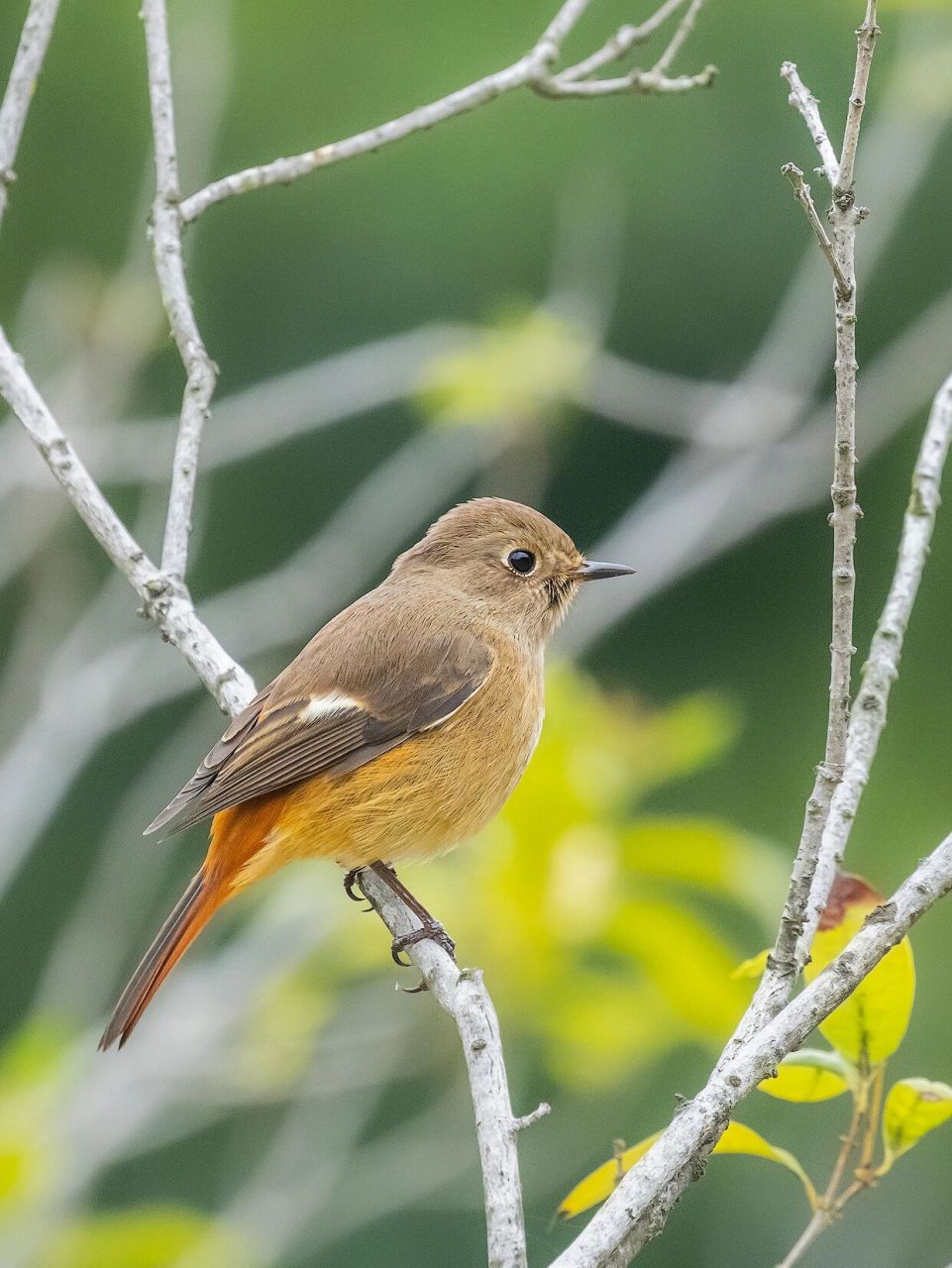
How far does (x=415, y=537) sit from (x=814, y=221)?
738cm

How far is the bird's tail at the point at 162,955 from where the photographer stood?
292cm

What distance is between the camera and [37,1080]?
11.9 feet

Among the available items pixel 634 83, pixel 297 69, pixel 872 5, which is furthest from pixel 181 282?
pixel 297 69

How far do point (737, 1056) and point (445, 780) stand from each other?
143 cm

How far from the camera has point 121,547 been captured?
306 cm

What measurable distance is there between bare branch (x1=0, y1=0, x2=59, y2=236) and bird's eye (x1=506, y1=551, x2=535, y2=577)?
4.63ft

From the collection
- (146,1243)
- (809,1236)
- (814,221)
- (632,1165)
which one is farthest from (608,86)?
(146,1243)

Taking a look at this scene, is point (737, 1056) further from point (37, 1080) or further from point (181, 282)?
point (37, 1080)

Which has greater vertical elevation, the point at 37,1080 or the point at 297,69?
the point at 297,69

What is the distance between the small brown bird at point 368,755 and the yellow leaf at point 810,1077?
0.92 meters

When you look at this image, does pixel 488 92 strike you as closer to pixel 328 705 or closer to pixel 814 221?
pixel 814 221

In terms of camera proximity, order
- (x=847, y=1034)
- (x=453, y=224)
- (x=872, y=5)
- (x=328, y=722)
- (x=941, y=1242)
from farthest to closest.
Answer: (x=453, y=224) → (x=941, y=1242) → (x=328, y=722) → (x=847, y=1034) → (x=872, y=5)

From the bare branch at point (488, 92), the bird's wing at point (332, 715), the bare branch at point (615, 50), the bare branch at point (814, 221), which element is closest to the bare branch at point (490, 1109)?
the bird's wing at point (332, 715)

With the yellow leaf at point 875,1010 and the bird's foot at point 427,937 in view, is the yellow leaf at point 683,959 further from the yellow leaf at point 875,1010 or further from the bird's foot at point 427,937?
the yellow leaf at point 875,1010
